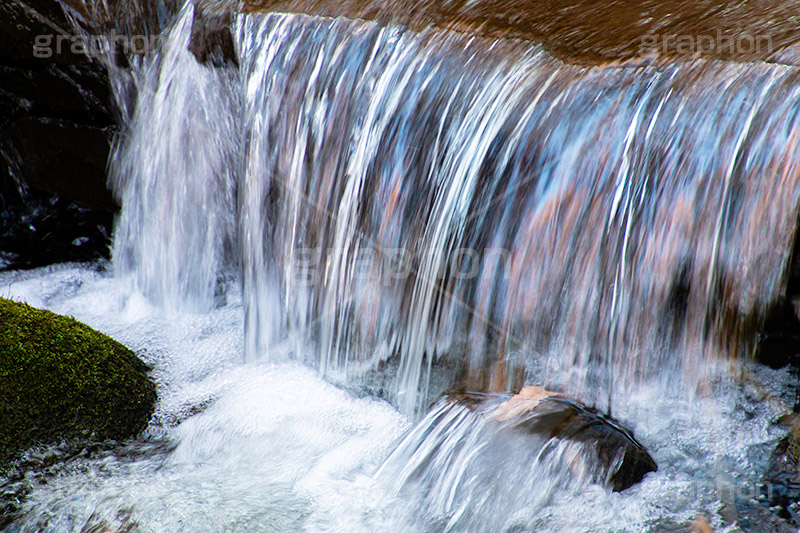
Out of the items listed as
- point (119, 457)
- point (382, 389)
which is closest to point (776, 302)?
point (382, 389)

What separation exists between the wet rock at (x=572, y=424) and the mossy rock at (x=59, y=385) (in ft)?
4.71

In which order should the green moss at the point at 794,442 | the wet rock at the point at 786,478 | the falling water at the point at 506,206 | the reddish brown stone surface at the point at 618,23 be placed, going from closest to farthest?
the wet rock at the point at 786,478, the green moss at the point at 794,442, the falling water at the point at 506,206, the reddish brown stone surface at the point at 618,23

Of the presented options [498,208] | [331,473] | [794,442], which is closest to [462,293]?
[498,208]

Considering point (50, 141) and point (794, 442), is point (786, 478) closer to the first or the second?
point (794, 442)

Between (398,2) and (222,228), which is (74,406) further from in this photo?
(398,2)

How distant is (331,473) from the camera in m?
2.69

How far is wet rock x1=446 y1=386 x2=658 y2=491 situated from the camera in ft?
7.43

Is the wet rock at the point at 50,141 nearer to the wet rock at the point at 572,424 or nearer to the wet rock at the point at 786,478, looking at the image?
the wet rock at the point at 572,424

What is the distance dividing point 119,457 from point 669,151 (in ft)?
7.87

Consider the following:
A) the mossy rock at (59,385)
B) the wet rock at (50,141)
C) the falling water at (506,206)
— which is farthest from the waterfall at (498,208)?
the wet rock at (50,141)

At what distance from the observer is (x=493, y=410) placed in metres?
2.55

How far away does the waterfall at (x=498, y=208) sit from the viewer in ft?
7.66

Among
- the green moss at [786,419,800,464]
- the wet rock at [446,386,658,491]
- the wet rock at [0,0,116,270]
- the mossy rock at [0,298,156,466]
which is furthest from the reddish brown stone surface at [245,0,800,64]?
the mossy rock at [0,298,156,466]

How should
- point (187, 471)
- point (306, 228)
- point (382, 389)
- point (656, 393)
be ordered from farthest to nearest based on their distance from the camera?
point (306, 228)
point (382, 389)
point (187, 471)
point (656, 393)
